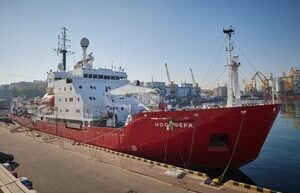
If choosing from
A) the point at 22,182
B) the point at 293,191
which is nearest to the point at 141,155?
the point at 22,182

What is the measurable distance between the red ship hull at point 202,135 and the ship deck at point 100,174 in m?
1.25

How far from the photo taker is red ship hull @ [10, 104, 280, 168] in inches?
488

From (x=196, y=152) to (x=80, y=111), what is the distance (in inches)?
450

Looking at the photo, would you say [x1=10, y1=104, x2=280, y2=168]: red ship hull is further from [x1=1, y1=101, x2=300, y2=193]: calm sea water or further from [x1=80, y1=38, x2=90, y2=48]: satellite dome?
[x1=80, y1=38, x2=90, y2=48]: satellite dome

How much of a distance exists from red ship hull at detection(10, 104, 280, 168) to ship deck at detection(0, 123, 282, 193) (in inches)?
49.2

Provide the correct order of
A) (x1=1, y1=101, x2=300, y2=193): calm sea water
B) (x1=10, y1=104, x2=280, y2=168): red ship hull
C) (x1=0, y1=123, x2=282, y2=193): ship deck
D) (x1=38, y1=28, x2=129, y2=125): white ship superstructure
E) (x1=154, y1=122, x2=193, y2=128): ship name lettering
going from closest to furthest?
1. (x1=0, y1=123, x2=282, y2=193): ship deck
2. (x1=10, y1=104, x2=280, y2=168): red ship hull
3. (x1=154, y1=122, x2=193, y2=128): ship name lettering
4. (x1=1, y1=101, x2=300, y2=193): calm sea water
5. (x1=38, y1=28, x2=129, y2=125): white ship superstructure

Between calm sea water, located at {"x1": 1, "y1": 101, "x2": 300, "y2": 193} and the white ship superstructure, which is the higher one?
the white ship superstructure

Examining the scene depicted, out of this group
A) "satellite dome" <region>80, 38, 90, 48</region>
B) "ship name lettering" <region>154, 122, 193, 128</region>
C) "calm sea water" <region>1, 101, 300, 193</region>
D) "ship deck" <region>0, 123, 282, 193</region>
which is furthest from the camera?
"satellite dome" <region>80, 38, 90, 48</region>

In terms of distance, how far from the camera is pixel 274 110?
1247 cm

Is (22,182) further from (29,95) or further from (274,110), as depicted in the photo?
(29,95)

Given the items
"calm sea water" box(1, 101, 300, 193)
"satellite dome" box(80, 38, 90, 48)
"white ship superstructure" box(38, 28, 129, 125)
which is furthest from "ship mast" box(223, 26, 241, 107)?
"satellite dome" box(80, 38, 90, 48)

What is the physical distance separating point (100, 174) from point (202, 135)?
5.63 meters

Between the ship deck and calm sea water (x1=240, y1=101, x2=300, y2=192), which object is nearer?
the ship deck

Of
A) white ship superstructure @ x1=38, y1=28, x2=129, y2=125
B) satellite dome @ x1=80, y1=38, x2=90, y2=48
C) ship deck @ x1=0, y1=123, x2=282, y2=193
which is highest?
satellite dome @ x1=80, y1=38, x2=90, y2=48
